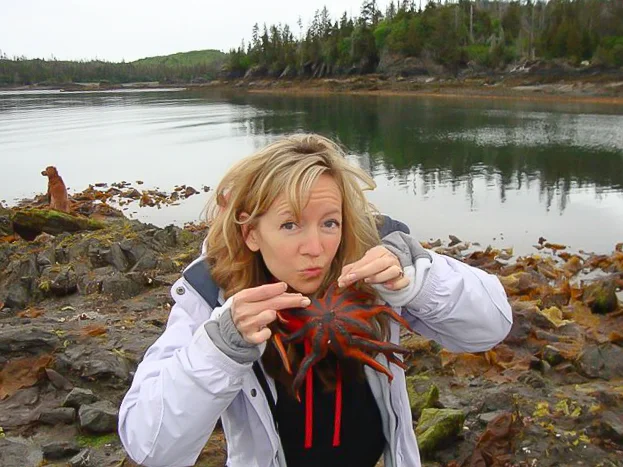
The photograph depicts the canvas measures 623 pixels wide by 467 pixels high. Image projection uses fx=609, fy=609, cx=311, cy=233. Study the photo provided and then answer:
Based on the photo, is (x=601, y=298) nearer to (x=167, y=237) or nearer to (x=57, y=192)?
(x=167, y=237)

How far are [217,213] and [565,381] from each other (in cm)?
531

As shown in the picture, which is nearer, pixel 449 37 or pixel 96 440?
pixel 96 440

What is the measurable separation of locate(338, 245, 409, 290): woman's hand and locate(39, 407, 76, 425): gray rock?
4138mm

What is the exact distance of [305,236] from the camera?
237 centimetres

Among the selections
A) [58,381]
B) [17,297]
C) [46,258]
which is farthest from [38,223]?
[58,381]

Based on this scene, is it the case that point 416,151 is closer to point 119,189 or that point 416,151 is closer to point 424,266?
point 119,189

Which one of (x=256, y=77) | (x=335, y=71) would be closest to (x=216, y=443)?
(x=335, y=71)

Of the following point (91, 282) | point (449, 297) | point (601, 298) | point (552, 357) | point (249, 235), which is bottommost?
point (601, 298)

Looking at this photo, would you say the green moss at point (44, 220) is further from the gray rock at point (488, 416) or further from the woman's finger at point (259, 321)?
the woman's finger at point (259, 321)

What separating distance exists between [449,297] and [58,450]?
3986 millimetres

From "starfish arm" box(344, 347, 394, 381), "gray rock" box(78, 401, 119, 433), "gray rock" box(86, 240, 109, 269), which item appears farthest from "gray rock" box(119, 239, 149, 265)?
"starfish arm" box(344, 347, 394, 381)

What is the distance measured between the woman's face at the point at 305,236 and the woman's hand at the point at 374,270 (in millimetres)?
154

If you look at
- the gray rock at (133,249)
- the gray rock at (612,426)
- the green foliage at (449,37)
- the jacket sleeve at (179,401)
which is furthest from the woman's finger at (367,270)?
the green foliage at (449,37)

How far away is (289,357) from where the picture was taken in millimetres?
2375
